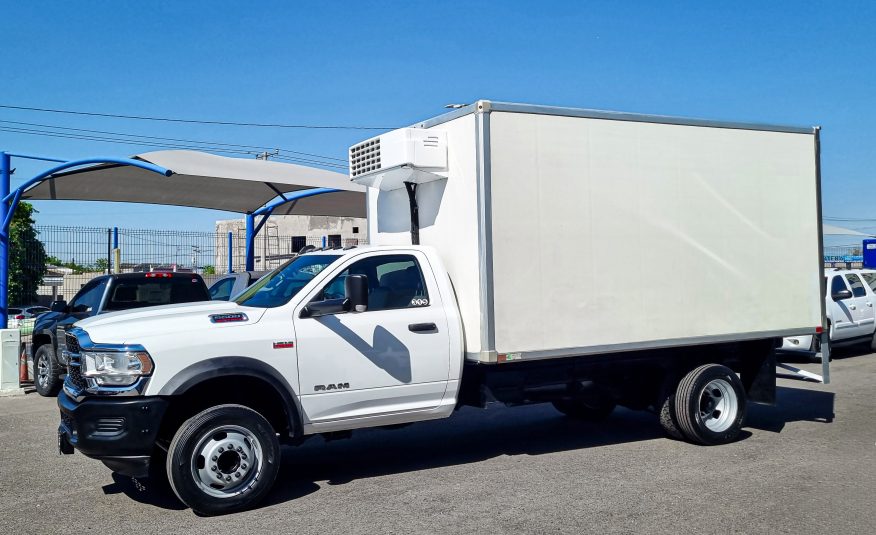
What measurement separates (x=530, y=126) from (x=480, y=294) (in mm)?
1612

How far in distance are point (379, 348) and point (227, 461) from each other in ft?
4.97

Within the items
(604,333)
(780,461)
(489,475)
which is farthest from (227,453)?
(780,461)

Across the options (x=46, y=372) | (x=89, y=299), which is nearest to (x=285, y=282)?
(x=89, y=299)

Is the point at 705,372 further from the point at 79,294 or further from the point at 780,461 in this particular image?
the point at 79,294

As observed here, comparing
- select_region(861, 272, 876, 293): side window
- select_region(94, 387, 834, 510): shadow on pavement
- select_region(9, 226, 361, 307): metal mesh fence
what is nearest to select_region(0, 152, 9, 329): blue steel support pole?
select_region(9, 226, 361, 307): metal mesh fence

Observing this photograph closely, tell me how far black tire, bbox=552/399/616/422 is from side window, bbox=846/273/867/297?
29.7ft

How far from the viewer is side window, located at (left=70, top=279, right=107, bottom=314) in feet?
37.3

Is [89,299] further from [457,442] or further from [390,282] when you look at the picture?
[390,282]

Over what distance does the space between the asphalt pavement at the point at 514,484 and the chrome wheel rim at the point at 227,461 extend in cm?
24

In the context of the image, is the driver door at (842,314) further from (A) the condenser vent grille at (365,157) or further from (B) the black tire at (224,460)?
(B) the black tire at (224,460)

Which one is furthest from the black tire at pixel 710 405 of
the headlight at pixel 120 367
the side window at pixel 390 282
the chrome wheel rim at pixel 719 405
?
the headlight at pixel 120 367

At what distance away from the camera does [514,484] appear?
692 cm

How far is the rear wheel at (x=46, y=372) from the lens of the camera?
12.0 m

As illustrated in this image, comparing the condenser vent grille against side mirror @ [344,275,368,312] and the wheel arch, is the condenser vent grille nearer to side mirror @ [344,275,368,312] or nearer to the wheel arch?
side mirror @ [344,275,368,312]
